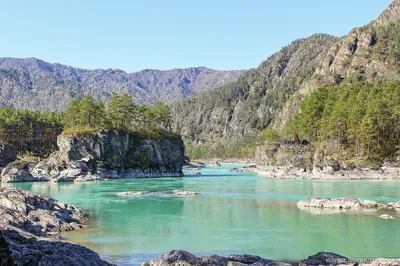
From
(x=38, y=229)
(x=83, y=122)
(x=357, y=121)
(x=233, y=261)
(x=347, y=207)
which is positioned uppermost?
(x=83, y=122)

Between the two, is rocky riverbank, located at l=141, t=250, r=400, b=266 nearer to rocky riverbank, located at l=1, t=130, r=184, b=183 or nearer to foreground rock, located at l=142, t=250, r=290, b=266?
foreground rock, located at l=142, t=250, r=290, b=266

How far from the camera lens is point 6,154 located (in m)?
120

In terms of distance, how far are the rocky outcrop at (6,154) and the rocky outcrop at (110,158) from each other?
1040cm

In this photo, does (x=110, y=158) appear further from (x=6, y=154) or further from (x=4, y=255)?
(x=4, y=255)

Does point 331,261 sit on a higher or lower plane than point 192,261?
lower

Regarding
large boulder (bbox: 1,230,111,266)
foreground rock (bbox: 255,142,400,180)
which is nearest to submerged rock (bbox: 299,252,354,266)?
large boulder (bbox: 1,230,111,266)

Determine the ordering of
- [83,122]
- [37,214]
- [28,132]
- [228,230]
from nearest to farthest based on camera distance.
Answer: [228,230]
[37,214]
[83,122]
[28,132]

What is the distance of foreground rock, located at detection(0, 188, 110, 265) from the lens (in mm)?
18547

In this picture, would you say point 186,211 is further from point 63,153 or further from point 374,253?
point 63,153

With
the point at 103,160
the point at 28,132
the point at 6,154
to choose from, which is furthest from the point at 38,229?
the point at 28,132

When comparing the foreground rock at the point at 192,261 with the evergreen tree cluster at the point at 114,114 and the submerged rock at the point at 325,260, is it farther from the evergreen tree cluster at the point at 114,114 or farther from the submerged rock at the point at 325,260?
the evergreen tree cluster at the point at 114,114

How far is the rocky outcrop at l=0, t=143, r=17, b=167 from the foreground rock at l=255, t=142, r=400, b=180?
239 feet

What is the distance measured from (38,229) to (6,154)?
3600 inches

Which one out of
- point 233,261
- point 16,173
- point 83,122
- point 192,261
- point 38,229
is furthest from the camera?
point 83,122
